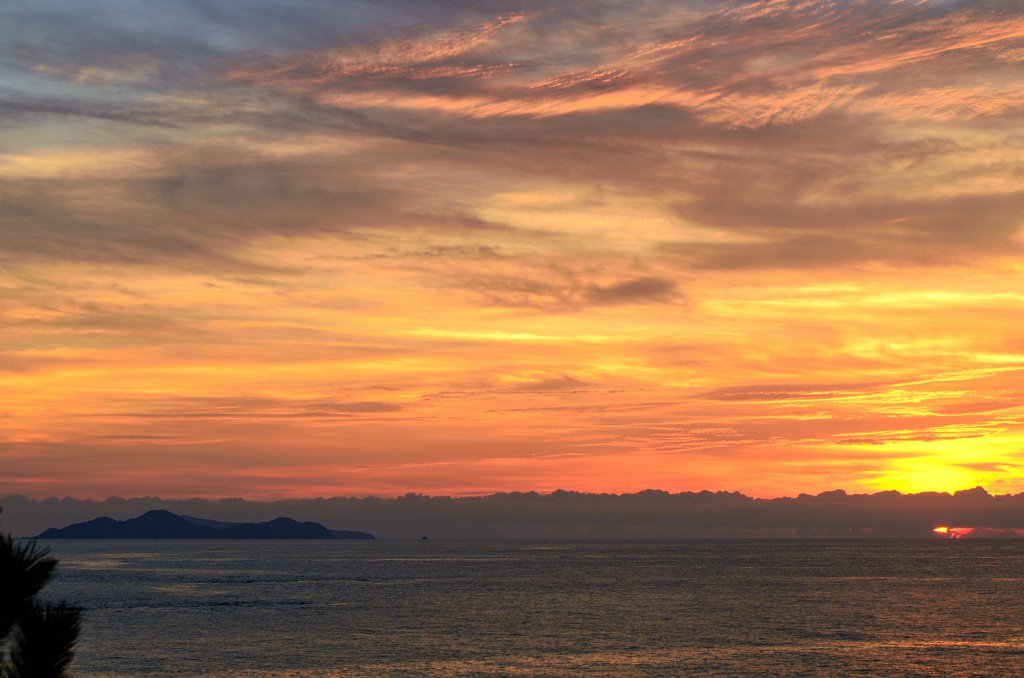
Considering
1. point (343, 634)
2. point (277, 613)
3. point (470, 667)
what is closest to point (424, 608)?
point (277, 613)

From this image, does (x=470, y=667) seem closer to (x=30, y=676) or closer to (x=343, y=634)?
(x=343, y=634)

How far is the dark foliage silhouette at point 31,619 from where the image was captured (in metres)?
15.9

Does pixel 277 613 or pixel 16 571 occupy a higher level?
pixel 16 571

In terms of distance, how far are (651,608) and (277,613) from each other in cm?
5122

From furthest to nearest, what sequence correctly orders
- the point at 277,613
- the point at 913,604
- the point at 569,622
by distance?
the point at 913,604
the point at 277,613
the point at 569,622

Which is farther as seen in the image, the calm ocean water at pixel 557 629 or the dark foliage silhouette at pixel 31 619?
the calm ocean water at pixel 557 629

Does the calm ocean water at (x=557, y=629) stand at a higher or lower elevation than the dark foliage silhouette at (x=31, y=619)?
lower

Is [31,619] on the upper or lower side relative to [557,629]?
upper

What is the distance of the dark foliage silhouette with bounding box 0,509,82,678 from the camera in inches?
625

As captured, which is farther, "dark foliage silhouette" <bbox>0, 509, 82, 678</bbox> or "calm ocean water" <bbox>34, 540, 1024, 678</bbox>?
"calm ocean water" <bbox>34, 540, 1024, 678</bbox>

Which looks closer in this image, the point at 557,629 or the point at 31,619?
the point at 31,619

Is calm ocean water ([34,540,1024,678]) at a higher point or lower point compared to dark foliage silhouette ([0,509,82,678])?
lower

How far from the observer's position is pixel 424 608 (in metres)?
119

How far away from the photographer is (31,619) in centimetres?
1694
